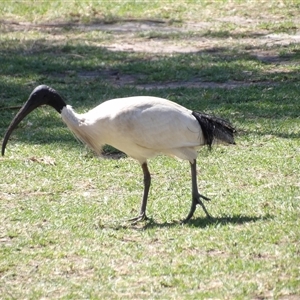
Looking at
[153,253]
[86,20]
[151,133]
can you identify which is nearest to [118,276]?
[153,253]

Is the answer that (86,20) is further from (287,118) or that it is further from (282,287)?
(282,287)

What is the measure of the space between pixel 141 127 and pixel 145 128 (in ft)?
0.11

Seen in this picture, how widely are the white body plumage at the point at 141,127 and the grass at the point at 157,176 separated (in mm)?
560

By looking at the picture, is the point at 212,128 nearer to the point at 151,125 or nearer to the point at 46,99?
the point at 151,125

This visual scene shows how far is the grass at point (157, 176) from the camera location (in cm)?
520

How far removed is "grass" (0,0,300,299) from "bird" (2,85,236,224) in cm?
53

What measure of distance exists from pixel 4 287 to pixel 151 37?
10.5 metres

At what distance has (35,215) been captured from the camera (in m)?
6.74

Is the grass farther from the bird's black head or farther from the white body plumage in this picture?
the bird's black head

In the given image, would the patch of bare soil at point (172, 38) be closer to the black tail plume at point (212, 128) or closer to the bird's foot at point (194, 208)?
the black tail plume at point (212, 128)

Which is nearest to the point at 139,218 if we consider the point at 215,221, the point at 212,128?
the point at 215,221

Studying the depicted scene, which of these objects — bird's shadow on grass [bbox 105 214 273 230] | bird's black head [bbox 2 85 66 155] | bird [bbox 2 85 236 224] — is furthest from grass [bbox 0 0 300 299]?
bird's black head [bbox 2 85 66 155]

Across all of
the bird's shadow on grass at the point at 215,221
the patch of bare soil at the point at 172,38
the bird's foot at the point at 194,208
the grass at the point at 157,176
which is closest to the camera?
the grass at the point at 157,176

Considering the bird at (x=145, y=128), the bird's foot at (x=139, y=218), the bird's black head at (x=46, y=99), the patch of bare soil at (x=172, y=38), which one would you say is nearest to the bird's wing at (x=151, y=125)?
the bird at (x=145, y=128)
